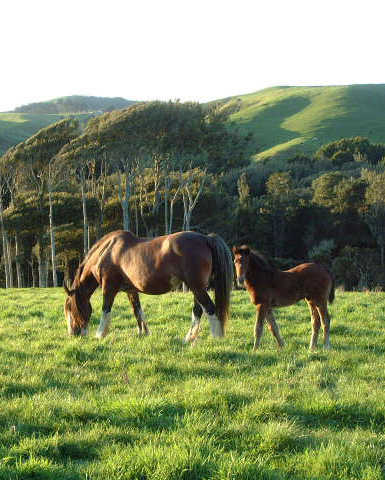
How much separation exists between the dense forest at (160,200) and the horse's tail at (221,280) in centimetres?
2856

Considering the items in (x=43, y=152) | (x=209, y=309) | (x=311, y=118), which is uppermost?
(x=311, y=118)

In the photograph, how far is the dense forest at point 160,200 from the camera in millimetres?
43031

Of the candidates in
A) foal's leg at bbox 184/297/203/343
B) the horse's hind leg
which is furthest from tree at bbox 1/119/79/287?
the horse's hind leg

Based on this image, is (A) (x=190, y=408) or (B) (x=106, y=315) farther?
(B) (x=106, y=315)

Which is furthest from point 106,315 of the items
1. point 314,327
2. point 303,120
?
point 303,120

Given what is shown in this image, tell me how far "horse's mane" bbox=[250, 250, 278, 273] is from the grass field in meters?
1.38

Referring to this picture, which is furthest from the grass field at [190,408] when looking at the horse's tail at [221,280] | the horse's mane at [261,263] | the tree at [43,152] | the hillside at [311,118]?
the hillside at [311,118]

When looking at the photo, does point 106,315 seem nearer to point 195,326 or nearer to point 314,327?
point 195,326

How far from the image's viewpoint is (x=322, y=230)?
60.3 meters

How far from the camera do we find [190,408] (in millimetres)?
5895

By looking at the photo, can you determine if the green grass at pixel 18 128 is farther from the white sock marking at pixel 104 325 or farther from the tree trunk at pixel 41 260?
the white sock marking at pixel 104 325

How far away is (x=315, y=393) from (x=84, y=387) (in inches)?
117

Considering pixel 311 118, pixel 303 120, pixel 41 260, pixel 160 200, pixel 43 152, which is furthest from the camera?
pixel 311 118

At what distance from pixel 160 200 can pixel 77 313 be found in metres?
39.4
